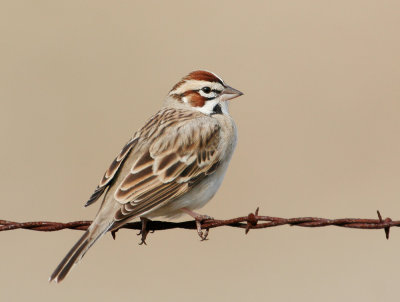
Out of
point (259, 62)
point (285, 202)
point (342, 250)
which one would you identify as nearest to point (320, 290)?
point (342, 250)

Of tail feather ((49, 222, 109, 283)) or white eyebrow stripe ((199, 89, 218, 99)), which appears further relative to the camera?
white eyebrow stripe ((199, 89, 218, 99))

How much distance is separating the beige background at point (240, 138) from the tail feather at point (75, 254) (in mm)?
3795

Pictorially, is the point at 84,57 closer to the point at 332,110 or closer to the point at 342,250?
the point at 332,110

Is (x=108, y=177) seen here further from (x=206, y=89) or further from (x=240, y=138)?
(x=240, y=138)

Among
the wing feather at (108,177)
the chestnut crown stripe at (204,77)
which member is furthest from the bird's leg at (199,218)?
the chestnut crown stripe at (204,77)

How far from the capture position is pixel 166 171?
6676 mm

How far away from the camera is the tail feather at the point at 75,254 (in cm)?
571

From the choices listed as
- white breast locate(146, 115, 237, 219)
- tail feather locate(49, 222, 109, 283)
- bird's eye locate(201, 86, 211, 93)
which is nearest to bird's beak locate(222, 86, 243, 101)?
bird's eye locate(201, 86, 211, 93)

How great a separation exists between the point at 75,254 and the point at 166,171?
1.18m

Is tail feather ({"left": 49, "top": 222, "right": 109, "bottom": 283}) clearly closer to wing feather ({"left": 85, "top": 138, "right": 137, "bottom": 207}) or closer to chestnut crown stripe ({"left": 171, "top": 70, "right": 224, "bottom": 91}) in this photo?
wing feather ({"left": 85, "top": 138, "right": 137, "bottom": 207})

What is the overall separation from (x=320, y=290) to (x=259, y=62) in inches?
235

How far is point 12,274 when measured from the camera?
10.0 m

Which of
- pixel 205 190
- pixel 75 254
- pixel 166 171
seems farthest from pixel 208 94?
pixel 75 254

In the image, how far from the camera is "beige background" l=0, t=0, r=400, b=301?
32.3ft
